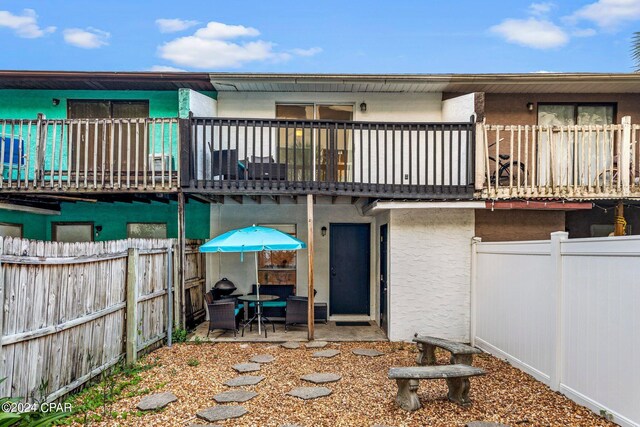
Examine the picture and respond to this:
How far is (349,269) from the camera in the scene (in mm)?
10711

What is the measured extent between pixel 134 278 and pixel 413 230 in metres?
5.17

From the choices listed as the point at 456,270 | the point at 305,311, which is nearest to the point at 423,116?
the point at 456,270

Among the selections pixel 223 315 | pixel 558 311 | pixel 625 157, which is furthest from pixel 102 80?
pixel 625 157

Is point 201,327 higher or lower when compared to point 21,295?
lower

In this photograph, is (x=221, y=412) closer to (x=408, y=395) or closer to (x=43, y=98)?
(x=408, y=395)

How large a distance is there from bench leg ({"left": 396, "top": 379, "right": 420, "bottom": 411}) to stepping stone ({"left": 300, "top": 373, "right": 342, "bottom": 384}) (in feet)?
4.12

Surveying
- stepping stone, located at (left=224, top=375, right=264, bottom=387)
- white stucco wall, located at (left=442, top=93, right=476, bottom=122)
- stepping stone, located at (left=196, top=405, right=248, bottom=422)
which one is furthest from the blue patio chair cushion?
white stucco wall, located at (left=442, top=93, right=476, bottom=122)

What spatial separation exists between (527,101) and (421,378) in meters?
8.06

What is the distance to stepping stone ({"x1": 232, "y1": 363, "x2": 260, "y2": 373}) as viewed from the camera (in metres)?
6.45

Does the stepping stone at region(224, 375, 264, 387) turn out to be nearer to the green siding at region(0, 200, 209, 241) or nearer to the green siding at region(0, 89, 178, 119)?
the green siding at region(0, 200, 209, 241)

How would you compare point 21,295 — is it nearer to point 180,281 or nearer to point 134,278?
point 134,278

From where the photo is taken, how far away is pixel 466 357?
5910mm

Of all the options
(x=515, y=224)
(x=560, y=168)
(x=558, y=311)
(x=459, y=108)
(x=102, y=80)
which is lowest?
(x=558, y=311)

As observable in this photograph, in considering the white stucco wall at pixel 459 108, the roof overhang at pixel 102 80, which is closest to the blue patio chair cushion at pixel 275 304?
the roof overhang at pixel 102 80
